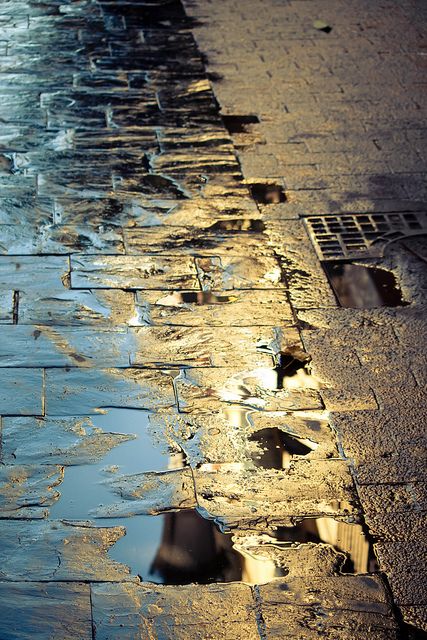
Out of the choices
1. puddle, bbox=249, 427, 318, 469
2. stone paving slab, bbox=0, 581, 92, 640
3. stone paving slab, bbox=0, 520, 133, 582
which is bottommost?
puddle, bbox=249, 427, 318, 469

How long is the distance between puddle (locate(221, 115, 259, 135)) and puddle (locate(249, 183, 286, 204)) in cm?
108

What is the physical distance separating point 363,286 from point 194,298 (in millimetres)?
1043

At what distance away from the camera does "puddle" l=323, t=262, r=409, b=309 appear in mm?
5449

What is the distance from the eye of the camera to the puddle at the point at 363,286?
5.45 m

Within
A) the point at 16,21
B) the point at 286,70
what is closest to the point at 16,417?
the point at 286,70

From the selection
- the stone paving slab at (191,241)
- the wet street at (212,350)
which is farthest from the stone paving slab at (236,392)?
the stone paving slab at (191,241)

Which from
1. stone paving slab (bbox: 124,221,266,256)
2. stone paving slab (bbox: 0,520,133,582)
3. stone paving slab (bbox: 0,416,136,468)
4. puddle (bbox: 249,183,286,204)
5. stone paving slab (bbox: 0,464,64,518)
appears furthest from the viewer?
puddle (bbox: 249,183,286,204)

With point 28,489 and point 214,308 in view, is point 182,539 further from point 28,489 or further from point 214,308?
point 214,308

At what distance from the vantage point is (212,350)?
498cm

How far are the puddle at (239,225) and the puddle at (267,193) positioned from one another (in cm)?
34

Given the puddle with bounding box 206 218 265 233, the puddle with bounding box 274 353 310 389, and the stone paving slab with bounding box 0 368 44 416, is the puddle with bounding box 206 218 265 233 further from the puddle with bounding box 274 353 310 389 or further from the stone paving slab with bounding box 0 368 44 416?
the stone paving slab with bounding box 0 368 44 416

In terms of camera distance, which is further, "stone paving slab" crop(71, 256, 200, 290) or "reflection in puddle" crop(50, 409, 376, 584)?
"stone paving slab" crop(71, 256, 200, 290)

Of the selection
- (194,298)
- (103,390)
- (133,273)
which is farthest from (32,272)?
(103,390)

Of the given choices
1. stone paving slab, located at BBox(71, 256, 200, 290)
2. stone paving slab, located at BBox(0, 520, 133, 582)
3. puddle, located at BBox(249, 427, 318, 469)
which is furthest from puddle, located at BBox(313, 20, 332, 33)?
stone paving slab, located at BBox(0, 520, 133, 582)
